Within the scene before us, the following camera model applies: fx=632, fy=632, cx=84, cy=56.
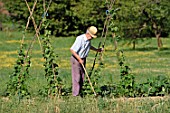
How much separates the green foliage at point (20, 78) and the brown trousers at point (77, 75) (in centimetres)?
111

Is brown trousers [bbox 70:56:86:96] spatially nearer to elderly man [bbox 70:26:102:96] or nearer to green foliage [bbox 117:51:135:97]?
elderly man [bbox 70:26:102:96]

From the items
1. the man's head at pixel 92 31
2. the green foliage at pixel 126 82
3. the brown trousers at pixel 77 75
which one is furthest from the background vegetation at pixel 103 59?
the man's head at pixel 92 31

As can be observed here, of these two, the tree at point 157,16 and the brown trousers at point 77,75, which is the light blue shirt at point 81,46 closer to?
the brown trousers at point 77,75

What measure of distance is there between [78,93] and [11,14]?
46.6 metres

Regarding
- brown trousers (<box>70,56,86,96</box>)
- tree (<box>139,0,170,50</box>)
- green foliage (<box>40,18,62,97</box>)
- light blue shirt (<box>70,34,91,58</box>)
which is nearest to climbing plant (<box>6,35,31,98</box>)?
green foliage (<box>40,18,62,97</box>)

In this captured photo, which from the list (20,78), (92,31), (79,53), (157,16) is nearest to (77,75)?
(79,53)

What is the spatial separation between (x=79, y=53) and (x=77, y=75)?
20.3 inches

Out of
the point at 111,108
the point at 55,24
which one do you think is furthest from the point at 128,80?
the point at 55,24

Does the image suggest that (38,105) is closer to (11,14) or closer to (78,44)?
(78,44)

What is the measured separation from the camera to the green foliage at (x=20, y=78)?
1410 centimetres

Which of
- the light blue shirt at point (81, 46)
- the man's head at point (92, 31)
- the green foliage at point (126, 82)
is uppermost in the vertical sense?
the man's head at point (92, 31)

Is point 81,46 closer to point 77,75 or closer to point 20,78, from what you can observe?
point 77,75

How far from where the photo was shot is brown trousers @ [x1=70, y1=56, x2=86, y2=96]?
13.6 m

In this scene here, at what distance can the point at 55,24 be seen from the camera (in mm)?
54281
